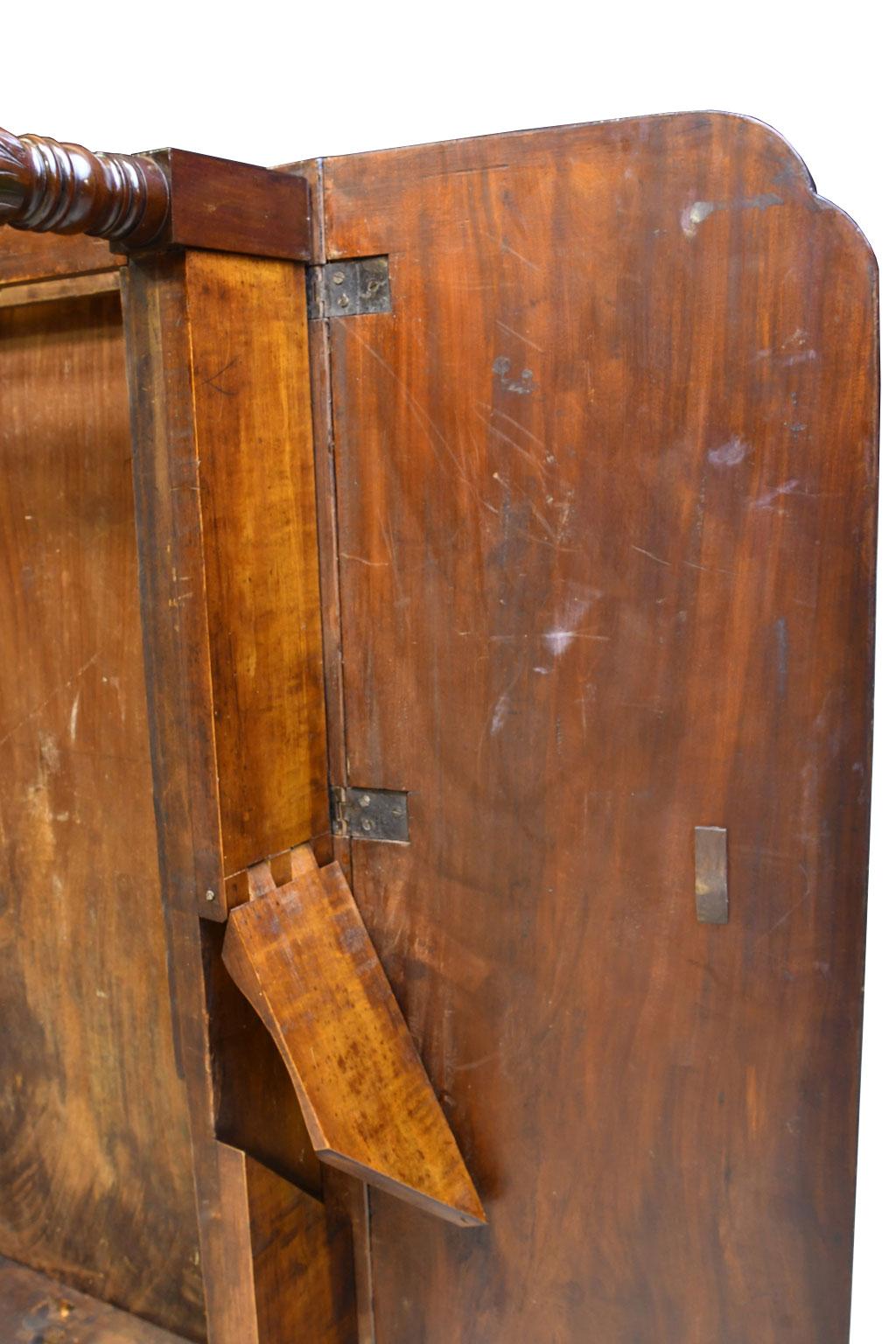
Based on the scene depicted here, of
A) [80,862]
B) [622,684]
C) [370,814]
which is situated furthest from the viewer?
[80,862]

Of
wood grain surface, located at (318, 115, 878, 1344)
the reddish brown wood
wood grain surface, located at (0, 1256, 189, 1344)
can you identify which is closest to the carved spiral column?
the reddish brown wood

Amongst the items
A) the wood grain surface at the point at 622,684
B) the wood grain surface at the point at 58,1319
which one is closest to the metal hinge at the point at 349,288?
the wood grain surface at the point at 622,684

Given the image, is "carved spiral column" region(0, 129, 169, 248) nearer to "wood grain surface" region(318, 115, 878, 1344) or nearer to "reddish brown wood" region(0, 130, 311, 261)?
"reddish brown wood" region(0, 130, 311, 261)

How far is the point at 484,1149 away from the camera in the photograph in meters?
1.50

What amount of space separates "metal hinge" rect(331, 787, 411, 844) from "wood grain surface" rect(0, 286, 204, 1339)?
0.28m

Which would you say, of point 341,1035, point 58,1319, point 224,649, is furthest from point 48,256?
point 58,1319

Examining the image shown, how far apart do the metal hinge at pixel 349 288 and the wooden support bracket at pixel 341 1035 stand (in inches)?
23.6

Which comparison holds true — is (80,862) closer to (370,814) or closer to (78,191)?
(370,814)

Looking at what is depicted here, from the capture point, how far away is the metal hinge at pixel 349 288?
1.38 metres

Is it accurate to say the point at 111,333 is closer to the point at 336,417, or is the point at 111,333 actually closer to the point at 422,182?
the point at 336,417

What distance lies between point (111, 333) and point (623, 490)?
2.16 feet

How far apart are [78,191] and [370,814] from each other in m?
0.72

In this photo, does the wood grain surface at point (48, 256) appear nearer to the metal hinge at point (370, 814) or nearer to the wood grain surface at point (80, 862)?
the wood grain surface at point (80, 862)

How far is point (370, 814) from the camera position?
4.88 ft
